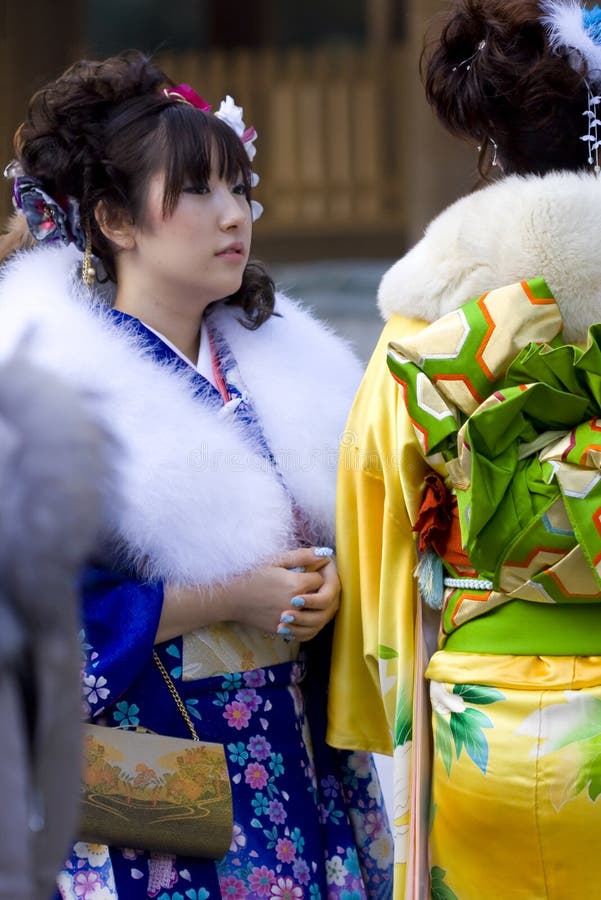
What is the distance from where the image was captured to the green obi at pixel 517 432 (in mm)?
1841

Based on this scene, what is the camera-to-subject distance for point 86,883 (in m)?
2.02

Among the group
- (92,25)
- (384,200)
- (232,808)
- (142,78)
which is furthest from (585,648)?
(92,25)

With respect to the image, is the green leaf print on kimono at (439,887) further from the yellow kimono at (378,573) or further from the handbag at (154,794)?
the handbag at (154,794)

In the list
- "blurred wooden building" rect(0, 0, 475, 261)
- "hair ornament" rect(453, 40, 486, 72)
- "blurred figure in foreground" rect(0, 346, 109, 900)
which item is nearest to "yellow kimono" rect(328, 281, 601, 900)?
"hair ornament" rect(453, 40, 486, 72)

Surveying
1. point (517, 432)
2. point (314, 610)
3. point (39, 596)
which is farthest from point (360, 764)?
point (39, 596)

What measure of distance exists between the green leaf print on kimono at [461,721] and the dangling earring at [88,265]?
99cm

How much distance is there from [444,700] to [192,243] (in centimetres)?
94

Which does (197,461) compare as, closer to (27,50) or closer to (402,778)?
(402,778)

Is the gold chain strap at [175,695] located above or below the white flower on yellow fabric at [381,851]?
above

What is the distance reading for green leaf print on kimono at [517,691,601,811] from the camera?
6.06 ft

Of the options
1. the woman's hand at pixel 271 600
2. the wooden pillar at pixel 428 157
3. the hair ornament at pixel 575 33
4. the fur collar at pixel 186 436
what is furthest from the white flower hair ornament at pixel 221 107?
the wooden pillar at pixel 428 157

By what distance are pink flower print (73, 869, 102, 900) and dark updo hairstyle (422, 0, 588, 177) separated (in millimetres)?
1370

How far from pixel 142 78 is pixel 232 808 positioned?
1364mm

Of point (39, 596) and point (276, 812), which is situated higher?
point (39, 596)
